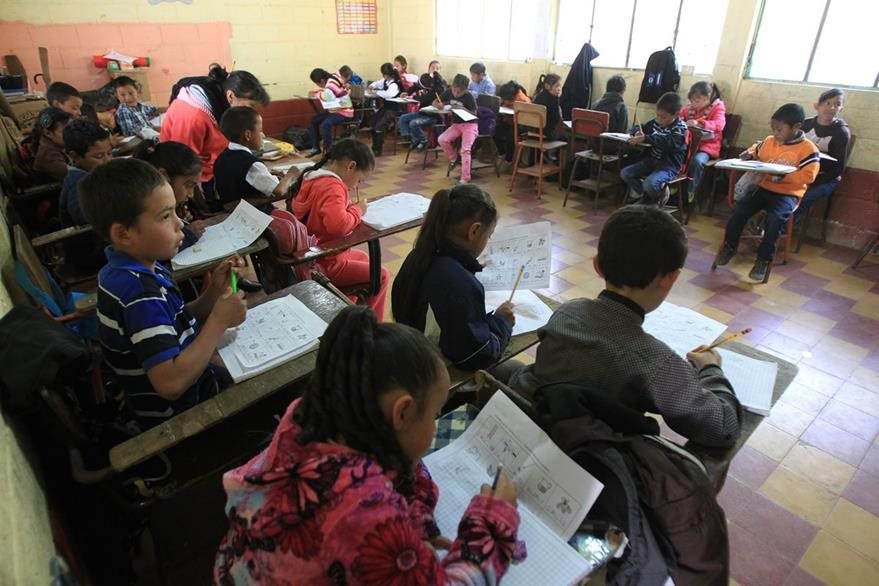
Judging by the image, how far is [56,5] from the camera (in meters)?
5.77

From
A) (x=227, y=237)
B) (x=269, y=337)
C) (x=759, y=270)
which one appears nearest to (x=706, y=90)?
(x=759, y=270)

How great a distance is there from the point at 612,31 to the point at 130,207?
5925 millimetres

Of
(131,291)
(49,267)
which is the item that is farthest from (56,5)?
(131,291)

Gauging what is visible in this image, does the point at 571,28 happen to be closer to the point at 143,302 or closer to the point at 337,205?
the point at 337,205

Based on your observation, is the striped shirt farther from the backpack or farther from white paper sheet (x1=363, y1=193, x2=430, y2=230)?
the backpack

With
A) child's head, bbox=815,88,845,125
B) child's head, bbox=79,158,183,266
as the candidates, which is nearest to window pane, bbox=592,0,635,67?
child's head, bbox=815,88,845,125

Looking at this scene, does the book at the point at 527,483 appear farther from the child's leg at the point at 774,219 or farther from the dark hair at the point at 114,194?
the child's leg at the point at 774,219

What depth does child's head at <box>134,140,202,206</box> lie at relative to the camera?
2.14 meters

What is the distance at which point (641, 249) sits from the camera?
3.77ft

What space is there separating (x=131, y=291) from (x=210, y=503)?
0.84m

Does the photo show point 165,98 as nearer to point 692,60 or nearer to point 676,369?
point 692,60

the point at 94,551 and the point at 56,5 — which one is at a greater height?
the point at 56,5

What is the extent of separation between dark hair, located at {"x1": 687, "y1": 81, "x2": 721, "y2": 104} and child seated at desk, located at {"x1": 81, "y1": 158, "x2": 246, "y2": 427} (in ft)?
15.6

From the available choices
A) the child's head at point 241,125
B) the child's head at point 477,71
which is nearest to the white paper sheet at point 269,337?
the child's head at point 241,125
